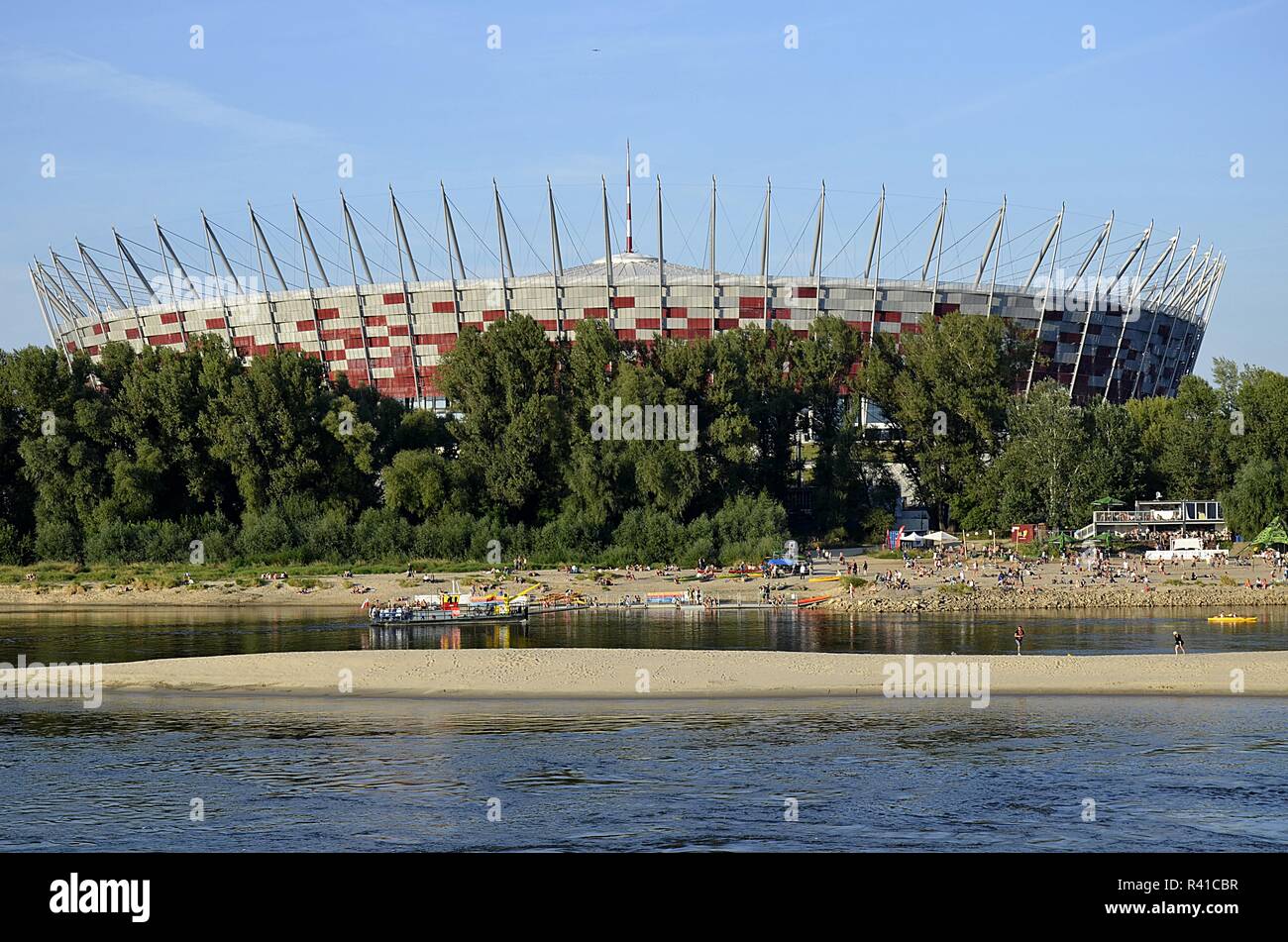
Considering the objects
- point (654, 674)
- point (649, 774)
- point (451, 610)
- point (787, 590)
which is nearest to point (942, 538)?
point (787, 590)

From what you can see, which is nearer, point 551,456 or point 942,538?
point 942,538

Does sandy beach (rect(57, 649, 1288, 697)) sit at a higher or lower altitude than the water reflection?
higher

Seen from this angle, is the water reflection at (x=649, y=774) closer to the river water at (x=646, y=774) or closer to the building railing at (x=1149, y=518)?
the river water at (x=646, y=774)

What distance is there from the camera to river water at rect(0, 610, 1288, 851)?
74.9ft

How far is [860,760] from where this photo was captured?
2825 cm

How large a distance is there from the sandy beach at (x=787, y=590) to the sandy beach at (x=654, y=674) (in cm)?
2111

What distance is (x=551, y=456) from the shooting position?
83.6 metres

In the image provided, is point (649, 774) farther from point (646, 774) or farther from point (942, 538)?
A: point (942, 538)

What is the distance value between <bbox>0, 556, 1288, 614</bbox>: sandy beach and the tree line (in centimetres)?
613

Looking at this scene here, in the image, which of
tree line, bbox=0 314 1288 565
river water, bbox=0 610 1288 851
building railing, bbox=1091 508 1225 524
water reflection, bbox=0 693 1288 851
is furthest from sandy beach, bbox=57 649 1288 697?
building railing, bbox=1091 508 1225 524

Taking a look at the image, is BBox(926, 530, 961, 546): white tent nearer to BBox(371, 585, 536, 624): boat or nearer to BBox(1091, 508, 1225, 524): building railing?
BBox(1091, 508, 1225, 524): building railing

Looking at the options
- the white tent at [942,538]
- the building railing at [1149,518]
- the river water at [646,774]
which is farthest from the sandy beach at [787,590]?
the river water at [646,774]

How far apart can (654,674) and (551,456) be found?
149 ft
